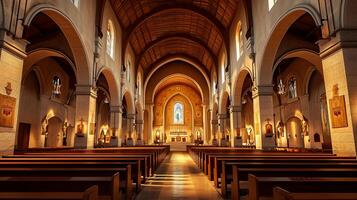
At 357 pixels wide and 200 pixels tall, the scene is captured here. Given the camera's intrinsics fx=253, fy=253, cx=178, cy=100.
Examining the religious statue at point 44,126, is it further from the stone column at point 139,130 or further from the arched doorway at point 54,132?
the stone column at point 139,130

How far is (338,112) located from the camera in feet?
21.3

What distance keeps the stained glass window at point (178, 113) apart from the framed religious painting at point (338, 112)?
1249 inches

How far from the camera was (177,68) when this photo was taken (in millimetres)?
32375

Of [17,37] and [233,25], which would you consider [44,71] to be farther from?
[233,25]

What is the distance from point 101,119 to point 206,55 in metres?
13.8

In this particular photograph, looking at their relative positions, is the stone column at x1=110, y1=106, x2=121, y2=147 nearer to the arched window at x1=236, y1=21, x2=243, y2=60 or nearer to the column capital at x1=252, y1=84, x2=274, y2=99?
the arched window at x1=236, y1=21, x2=243, y2=60

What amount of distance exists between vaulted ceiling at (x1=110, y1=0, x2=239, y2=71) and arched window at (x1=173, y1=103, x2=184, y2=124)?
10.6m

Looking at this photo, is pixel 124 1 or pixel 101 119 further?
pixel 101 119

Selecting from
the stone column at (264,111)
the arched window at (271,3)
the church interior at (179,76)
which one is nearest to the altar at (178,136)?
the church interior at (179,76)

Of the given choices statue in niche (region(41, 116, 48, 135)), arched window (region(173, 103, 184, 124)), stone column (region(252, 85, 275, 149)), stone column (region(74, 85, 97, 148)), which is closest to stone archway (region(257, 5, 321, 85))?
stone column (region(252, 85, 275, 149))

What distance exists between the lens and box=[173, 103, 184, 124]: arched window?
38.2 meters

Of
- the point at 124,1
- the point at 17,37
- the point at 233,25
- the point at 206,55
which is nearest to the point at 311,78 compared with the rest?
the point at 233,25

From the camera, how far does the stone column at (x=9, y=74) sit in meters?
6.44

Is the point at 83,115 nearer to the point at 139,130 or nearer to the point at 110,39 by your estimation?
the point at 110,39
